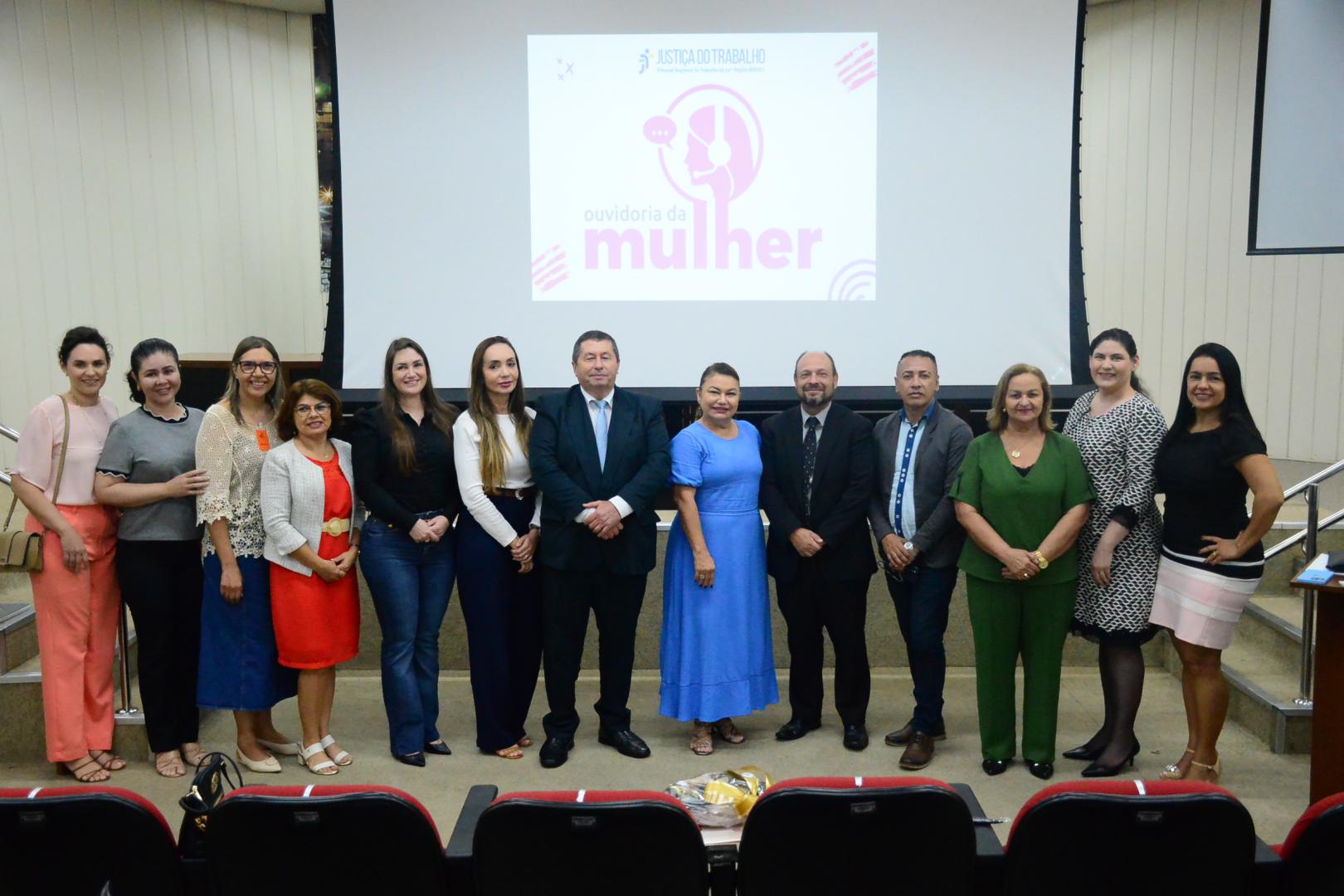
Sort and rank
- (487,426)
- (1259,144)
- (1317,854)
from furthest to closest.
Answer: (1259,144)
(487,426)
(1317,854)

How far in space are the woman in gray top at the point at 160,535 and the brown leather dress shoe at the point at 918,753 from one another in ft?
8.20

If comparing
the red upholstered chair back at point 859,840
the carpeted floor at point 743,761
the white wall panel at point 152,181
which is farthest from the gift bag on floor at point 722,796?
the white wall panel at point 152,181

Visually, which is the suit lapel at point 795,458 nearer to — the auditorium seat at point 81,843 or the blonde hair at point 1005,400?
the blonde hair at point 1005,400

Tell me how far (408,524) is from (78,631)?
1.17 metres

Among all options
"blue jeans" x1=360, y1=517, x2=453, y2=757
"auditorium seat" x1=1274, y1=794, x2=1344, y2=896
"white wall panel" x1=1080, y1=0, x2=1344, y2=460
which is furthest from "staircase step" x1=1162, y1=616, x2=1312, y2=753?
"white wall panel" x1=1080, y1=0, x2=1344, y2=460

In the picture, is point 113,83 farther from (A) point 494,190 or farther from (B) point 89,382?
(B) point 89,382

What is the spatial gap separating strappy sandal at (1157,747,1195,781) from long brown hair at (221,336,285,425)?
3.21 m

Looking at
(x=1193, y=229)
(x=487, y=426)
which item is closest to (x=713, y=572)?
(x=487, y=426)

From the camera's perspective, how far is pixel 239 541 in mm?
3648

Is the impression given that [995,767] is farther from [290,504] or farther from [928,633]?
[290,504]

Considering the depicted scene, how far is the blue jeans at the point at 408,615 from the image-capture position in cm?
374

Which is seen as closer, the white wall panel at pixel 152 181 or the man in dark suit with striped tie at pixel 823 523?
the man in dark suit with striped tie at pixel 823 523

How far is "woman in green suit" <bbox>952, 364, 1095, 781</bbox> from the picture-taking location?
3.57 m

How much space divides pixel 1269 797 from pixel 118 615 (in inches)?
155
